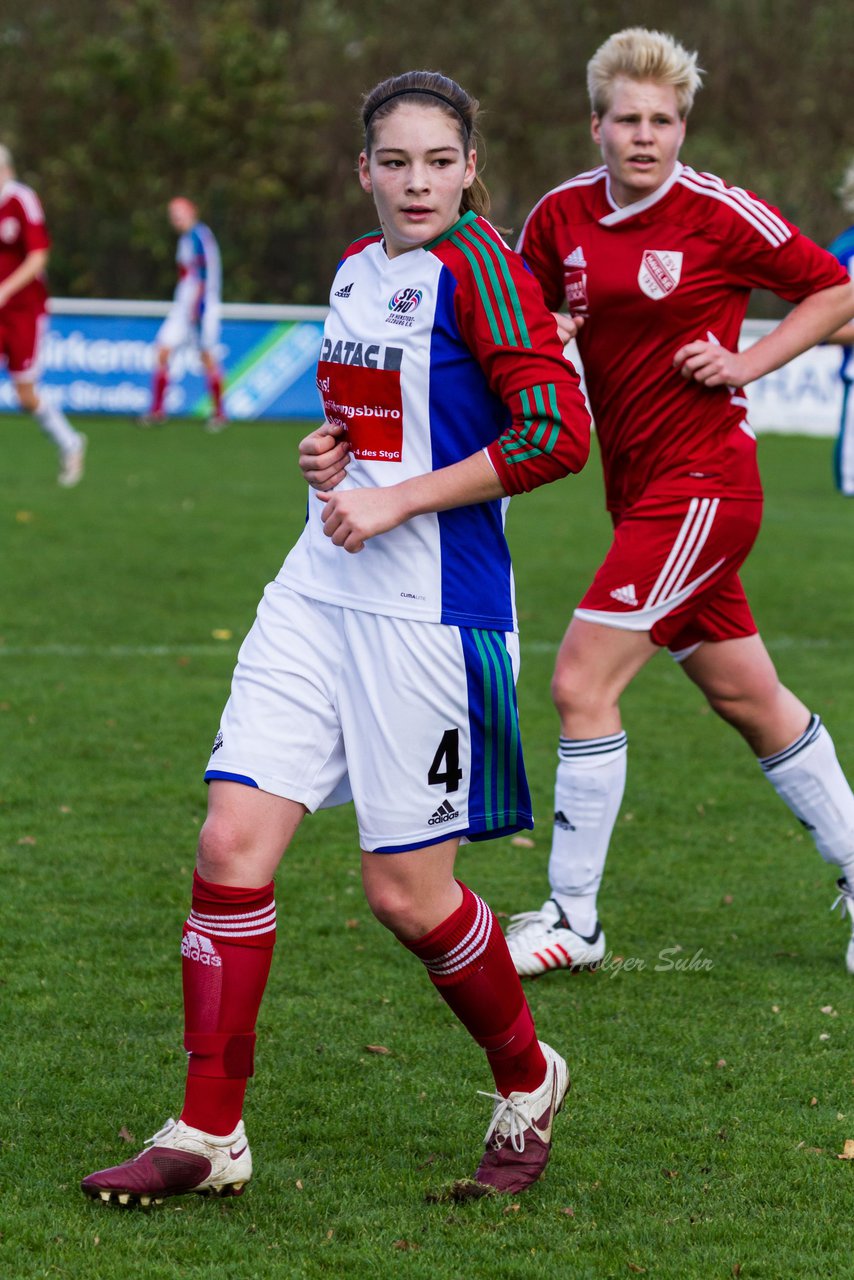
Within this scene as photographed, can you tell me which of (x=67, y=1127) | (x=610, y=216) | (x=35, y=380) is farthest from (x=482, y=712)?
(x=35, y=380)

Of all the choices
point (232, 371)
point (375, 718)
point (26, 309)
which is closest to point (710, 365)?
point (375, 718)

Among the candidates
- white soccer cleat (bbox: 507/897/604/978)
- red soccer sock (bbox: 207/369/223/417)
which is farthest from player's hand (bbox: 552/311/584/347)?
red soccer sock (bbox: 207/369/223/417)

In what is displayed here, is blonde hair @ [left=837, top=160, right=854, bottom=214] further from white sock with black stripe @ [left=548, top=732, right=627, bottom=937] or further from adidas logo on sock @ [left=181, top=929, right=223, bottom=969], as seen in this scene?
adidas logo on sock @ [left=181, top=929, right=223, bottom=969]

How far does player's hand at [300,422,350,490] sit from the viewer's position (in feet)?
10.5

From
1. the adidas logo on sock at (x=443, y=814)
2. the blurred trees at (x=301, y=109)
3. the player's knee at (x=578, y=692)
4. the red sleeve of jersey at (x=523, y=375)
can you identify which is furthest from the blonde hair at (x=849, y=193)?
A: the blurred trees at (x=301, y=109)

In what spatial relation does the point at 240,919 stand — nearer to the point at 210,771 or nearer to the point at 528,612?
the point at 210,771

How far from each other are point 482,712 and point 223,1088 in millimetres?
808

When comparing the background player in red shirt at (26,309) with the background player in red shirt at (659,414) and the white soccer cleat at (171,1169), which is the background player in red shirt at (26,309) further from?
the white soccer cleat at (171,1169)

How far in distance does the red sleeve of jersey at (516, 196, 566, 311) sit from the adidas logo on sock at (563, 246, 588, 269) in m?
0.05

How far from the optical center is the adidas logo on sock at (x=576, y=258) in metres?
4.54

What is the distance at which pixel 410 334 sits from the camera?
3.09 metres

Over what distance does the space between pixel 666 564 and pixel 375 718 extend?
1518 mm

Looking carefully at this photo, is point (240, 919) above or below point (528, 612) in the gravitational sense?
above

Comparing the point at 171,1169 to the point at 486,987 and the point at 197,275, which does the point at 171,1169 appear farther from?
the point at 197,275
